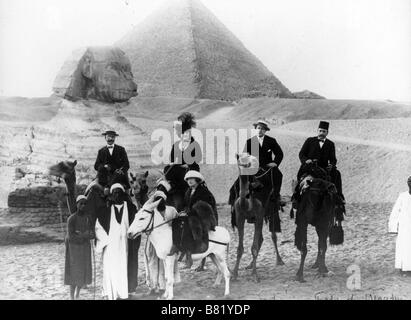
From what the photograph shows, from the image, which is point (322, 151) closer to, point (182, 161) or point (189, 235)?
point (182, 161)

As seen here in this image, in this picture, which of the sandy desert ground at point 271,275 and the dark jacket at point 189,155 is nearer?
the sandy desert ground at point 271,275

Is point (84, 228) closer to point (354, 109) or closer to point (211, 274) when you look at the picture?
point (211, 274)

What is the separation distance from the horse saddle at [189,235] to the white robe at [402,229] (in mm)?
2892

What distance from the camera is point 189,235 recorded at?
7668mm

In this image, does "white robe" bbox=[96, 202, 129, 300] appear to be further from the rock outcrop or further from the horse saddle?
the rock outcrop

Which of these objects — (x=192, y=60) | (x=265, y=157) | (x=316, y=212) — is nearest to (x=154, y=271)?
(x=265, y=157)

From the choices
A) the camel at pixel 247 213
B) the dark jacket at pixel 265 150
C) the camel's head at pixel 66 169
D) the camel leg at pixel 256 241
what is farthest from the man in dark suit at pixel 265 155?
the camel's head at pixel 66 169

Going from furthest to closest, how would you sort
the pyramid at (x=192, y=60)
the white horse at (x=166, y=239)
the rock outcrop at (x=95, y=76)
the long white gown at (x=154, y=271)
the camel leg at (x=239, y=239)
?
the pyramid at (x=192, y=60)
the rock outcrop at (x=95, y=76)
the camel leg at (x=239, y=239)
the long white gown at (x=154, y=271)
the white horse at (x=166, y=239)

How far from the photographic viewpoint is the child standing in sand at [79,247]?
7.61m

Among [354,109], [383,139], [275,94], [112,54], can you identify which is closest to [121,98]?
[112,54]

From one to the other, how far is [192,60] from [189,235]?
12.6 m

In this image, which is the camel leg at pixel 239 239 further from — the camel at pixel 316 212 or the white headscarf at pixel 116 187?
the white headscarf at pixel 116 187

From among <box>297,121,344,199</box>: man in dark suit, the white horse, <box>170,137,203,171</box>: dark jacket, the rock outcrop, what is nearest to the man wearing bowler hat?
<box>297,121,344,199</box>: man in dark suit

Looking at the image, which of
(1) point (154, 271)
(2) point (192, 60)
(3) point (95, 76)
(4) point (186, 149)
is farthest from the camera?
(2) point (192, 60)
